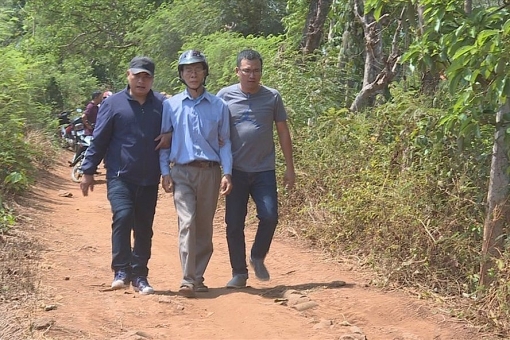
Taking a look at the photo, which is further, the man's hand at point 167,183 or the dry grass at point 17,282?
the man's hand at point 167,183

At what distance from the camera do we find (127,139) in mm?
6227

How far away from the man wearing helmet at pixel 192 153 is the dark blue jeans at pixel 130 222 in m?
0.25

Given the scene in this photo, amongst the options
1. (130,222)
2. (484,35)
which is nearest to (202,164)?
(130,222)

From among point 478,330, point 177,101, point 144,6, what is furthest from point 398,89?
point 144,6

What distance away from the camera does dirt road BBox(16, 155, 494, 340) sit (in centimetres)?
527

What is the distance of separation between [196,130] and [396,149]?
2.25 meters

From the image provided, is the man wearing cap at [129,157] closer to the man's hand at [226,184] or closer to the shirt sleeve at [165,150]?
the shirt sleeve at [165,150]

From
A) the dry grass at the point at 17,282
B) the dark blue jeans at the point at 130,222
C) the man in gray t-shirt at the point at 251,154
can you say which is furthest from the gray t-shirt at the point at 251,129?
the dry grass at the point at 17,282

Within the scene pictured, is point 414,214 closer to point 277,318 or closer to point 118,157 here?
point 277,318

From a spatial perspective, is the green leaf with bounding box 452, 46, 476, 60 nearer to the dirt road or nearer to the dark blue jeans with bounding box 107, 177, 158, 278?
the dirt road

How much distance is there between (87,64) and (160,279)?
25.2 m

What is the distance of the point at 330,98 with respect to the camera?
10672 millimetres

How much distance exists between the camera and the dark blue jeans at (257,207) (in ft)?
21.1

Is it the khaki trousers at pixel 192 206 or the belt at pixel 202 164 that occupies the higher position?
the belt at pixel 202 164
